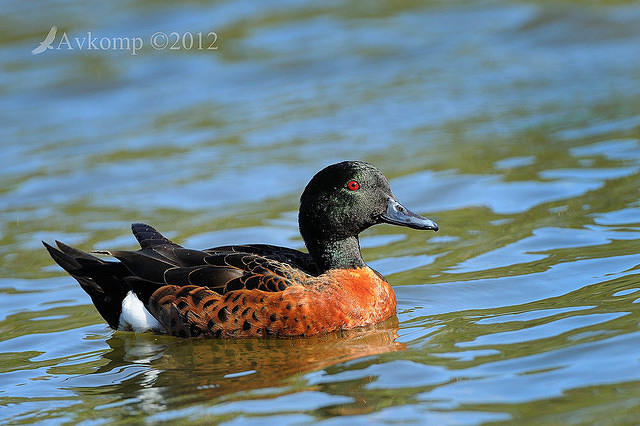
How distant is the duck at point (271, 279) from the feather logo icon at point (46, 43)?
1038 cm

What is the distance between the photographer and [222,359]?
6.84 metres

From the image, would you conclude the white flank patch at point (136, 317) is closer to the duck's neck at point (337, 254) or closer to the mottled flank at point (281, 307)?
the mottled flank at point (281, 307)

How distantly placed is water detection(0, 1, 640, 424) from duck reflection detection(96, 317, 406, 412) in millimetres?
24

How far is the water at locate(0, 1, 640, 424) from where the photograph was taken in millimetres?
5973

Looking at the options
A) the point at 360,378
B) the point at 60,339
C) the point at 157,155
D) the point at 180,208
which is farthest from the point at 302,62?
the point at 360,378

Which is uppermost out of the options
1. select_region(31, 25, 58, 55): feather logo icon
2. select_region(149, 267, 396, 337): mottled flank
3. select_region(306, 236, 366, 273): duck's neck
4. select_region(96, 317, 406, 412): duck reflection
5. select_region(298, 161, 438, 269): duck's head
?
select_region(31, 25, 58, 55): feather logo icon

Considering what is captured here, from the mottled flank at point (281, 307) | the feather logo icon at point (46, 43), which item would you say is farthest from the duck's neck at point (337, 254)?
the feather logo icon at point (46, 43)

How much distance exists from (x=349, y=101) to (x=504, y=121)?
103 inches

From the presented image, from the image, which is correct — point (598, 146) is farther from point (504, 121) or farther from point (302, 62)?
point (302, 62)

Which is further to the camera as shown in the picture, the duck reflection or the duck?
the duck

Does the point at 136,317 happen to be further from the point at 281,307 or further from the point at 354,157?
the point at 354,157

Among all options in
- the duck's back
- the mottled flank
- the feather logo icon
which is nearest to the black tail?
the duck's back

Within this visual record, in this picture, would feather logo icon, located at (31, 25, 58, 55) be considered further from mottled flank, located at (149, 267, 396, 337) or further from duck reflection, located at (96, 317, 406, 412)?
mottled flank, located at (149, 267, 396, 337)

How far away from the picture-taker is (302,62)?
1652cm
